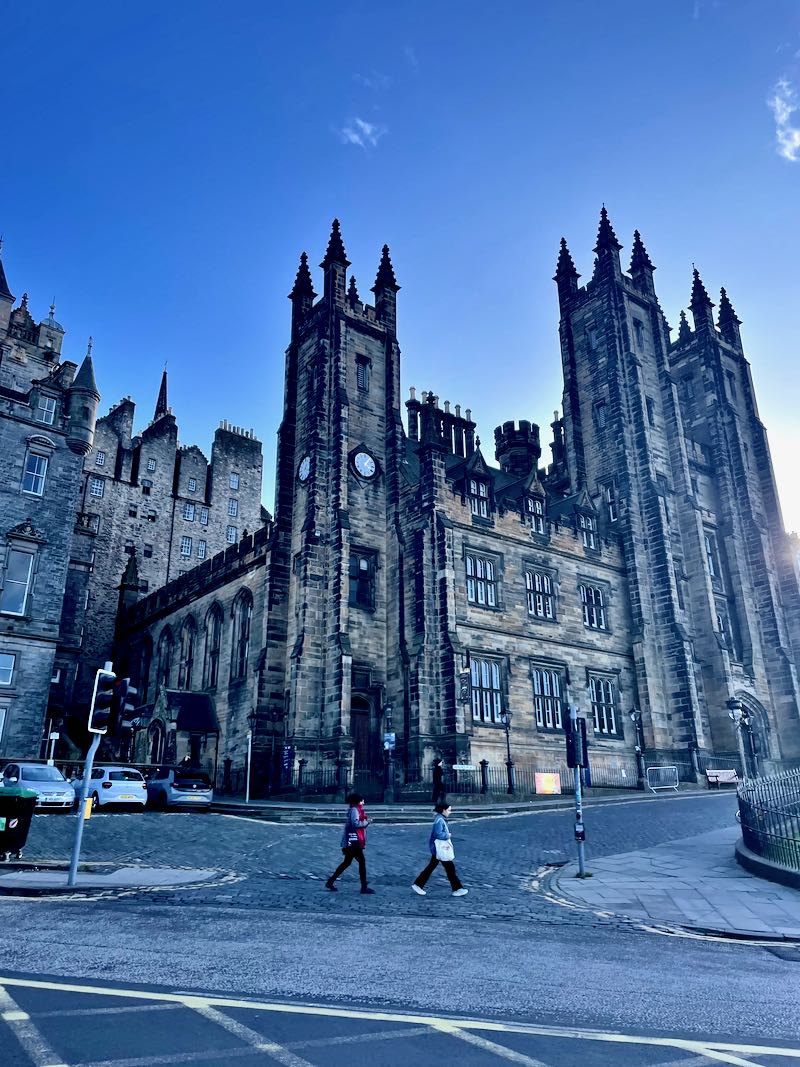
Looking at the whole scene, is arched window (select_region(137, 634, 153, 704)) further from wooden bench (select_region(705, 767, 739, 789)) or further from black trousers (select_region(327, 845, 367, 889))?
black trousers (select_region(327, 845, 367, 889))

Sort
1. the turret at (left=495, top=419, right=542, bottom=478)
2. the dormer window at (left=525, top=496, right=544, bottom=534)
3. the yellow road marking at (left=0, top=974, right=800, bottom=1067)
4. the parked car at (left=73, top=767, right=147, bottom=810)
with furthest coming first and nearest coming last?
the turret at (left=495, top=419, right=542, bottom=478) → the dormer window at (left=525, top=496, right=544, bottom=534) → the parked car at (left=73, top=767, right=147, bottom=810) → the yellow road marking at (left=0, top=974, right=800, bottom=1067)

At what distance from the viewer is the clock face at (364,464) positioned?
34875mm

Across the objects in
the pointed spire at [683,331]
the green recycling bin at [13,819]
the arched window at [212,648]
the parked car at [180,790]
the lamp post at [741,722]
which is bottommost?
the green recycling bin at [13,819]

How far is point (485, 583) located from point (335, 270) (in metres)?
16.6

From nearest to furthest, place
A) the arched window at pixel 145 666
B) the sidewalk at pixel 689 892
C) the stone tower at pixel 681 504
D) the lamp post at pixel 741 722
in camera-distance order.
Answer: the sidewalk at pixel 689 892, the lamp post at pixel 741 722, the stone tower at pixel 681 504, the arched window at pixel 145 666

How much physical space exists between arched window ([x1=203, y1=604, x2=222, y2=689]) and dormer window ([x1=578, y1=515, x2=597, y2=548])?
18.2 meters

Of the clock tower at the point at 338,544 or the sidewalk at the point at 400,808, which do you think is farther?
the clock tower at the point at 338,544

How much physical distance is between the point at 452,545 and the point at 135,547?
29.8 metres

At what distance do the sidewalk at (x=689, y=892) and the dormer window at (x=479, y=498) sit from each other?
1996cm

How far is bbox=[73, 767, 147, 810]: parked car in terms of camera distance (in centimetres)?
2366

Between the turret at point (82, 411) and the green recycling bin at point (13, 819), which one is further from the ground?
the turret at point (82, 411)

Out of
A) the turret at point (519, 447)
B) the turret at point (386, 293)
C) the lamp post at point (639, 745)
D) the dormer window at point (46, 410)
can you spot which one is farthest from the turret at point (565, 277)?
the dormer window at point (46, 410)

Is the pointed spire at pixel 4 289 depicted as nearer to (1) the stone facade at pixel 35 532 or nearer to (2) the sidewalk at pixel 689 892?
(1) the stone facade at pixel 35 532

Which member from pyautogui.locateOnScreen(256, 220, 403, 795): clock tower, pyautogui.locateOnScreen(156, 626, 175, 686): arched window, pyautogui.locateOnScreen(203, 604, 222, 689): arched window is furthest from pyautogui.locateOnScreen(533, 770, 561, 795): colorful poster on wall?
pyautogui.locateOnScreen(156, 626, 175, 686): arched window
